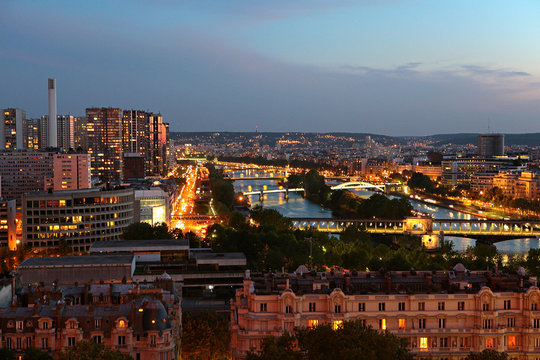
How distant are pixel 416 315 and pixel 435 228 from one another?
4442cm

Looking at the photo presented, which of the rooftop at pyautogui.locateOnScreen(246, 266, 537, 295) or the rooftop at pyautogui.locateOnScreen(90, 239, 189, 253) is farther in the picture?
the rooftop at pyautogui.locateOnScreen(90, 239, 189, 253)

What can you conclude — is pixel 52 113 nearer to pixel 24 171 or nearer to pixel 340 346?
pixel 24 171

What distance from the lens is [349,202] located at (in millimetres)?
75562

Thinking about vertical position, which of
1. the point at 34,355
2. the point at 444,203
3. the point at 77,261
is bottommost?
the point at 444,203

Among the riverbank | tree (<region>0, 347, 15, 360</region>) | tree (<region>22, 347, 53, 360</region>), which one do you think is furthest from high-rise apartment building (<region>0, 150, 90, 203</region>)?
tree (<region>22, 347, 53, 360</region>)

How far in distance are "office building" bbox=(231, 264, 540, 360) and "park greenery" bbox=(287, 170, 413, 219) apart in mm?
44234

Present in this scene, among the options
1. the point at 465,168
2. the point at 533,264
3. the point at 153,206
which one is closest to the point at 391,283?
the point at 533,264

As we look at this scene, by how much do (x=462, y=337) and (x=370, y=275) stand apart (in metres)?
3.54

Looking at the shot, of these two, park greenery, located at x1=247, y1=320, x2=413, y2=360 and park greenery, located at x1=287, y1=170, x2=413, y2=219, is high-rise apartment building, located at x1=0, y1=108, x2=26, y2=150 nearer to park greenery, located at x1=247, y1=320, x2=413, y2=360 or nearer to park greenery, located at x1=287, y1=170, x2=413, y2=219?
park greenery, located at x1=287, y1=170, x2=413, y2=219

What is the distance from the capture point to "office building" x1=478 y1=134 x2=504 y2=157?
167375 millimetres

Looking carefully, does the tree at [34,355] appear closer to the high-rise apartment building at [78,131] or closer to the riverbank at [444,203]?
the riverbank at [444,203]

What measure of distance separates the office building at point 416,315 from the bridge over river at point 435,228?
3376cm

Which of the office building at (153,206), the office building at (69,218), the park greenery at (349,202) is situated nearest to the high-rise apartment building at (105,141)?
the park greenery at (349,202)

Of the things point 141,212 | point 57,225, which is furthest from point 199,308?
point 141,212
